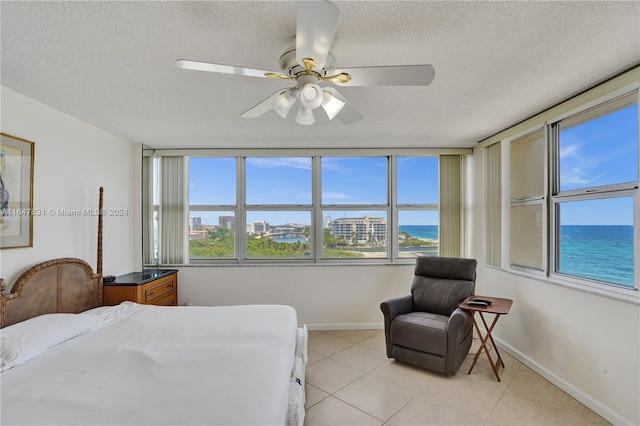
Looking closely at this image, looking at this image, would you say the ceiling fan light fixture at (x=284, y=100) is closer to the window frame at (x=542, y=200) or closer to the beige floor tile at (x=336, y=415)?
the beige floor tile at (x=336, y=415)

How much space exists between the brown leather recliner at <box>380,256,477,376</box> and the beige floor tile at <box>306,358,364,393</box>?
0.48 m

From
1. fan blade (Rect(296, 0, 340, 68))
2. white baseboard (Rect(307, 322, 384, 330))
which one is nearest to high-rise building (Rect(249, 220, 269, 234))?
white baseboard (Rect(307, 322, 384, 330))

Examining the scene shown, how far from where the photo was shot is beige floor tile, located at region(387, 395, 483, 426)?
219 centimetres

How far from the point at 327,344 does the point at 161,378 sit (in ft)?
7.70

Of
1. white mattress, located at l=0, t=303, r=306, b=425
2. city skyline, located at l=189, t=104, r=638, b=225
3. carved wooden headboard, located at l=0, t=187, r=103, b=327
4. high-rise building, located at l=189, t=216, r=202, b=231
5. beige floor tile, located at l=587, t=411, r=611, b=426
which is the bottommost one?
beige floor tile, located at l=587, t=411, r=611, b=426

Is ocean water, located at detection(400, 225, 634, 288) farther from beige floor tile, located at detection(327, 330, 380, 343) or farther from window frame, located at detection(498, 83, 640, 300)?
beige floor tile, located at detection(327, 330, 380, 343)

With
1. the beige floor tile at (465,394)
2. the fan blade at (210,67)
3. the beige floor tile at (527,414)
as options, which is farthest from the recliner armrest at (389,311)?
the fan blade at (210,67)

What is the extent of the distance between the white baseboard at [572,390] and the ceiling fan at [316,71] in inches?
106

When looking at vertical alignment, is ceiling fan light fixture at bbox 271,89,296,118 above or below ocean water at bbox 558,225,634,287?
above

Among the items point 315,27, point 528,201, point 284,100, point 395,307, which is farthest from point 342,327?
point 315,27

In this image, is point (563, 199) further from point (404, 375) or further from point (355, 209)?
point (355, 209)

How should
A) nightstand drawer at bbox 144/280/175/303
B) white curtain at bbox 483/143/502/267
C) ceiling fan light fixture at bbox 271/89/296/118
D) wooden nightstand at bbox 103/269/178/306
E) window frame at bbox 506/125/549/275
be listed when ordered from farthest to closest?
white curtain at bbox 483/143/502/267, nightstand drawer at bbox 144/280/175/303, wooden nightstand at bbox 103/269/178/306, window frame at bbox 506/125/549/275, ceiling fan light fixture at bbox 271/89/296/118

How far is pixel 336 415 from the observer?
2.27m

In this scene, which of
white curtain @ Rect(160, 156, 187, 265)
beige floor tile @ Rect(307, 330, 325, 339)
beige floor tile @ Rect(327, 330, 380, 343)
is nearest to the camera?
beige floor tile @ Rect(327, 330, 380, 343)
